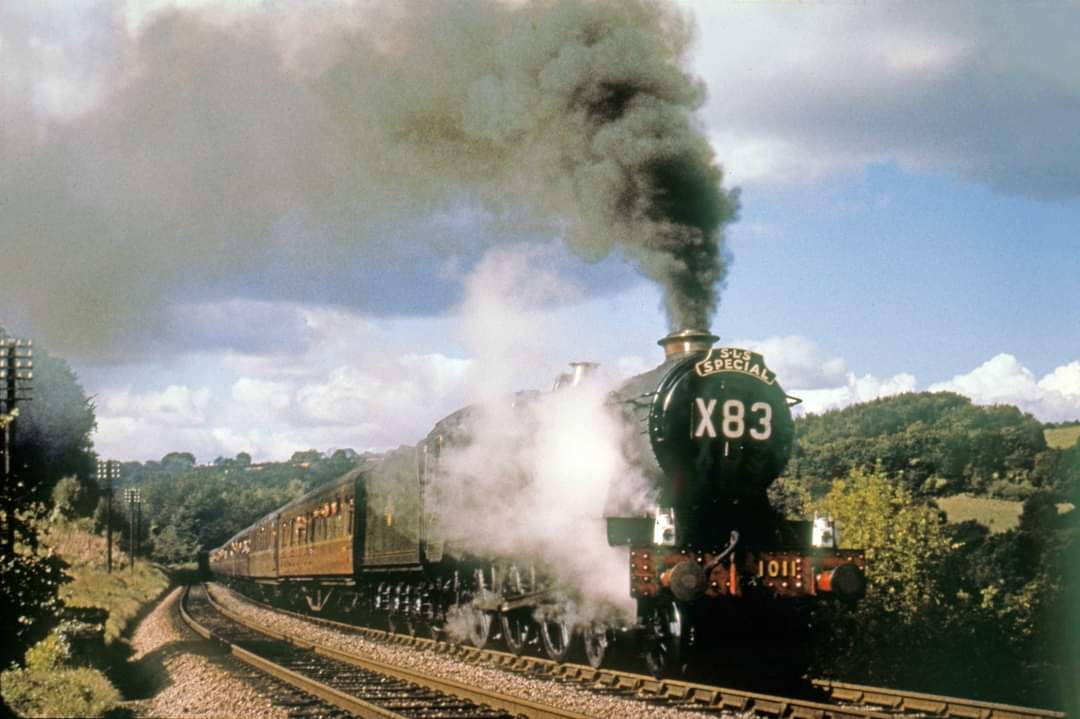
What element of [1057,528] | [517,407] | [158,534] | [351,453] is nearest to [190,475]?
[158,534]

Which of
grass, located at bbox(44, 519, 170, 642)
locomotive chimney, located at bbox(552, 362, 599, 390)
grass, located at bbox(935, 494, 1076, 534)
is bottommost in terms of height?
grass, located at bbox(44, 519, 170, 642)

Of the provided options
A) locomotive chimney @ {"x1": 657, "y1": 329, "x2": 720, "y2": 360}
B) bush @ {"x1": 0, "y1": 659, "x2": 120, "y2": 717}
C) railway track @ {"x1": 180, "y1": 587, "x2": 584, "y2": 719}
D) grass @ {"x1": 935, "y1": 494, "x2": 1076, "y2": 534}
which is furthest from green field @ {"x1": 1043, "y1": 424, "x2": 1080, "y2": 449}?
bush @ {"x1": 0, "y1": 659, "x2": 120, "y2": 717}

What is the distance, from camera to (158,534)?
90.7m

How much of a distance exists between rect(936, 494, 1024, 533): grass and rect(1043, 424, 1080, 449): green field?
116 inches

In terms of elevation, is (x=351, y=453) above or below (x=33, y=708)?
above

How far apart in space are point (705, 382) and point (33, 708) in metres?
7.43

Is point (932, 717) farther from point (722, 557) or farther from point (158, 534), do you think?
point (158, 534)

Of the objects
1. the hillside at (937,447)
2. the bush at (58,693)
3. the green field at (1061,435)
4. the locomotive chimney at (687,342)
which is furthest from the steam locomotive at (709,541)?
the green field at (1061,435)

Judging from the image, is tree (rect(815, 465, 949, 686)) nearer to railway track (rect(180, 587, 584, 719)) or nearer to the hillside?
railway track (rect(180, 587, 584, 719))

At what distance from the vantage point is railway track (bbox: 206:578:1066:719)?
31.7ft

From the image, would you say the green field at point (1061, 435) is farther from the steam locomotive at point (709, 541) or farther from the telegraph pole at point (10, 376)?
the telegraph pole at point (10, 376)

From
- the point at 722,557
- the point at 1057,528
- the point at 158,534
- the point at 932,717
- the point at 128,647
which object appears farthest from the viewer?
the point at 158,534

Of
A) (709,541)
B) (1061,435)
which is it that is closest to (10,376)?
(709,541)

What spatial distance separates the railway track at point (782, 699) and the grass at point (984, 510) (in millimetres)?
33019
